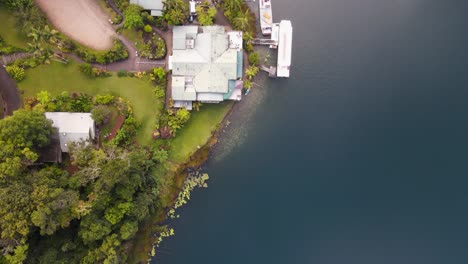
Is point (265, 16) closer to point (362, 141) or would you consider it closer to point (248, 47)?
point (248, 47)

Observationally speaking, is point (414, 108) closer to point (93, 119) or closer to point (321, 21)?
point (321, 21)

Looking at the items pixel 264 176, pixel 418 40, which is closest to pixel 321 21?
pixel 418 40

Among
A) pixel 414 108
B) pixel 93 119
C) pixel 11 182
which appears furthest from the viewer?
pixel 414 108

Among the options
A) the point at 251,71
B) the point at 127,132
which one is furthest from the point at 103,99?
the point at 251,71

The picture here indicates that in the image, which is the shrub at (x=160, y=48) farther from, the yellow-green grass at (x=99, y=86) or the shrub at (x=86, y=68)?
the shrub at (x=86, y=68)

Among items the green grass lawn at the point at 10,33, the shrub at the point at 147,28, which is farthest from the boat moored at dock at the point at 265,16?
the green grass lawn at the point at 10,33

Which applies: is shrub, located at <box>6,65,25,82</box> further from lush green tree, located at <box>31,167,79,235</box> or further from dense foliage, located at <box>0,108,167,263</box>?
lush green tree, located at <box>31,167,79,235</box>

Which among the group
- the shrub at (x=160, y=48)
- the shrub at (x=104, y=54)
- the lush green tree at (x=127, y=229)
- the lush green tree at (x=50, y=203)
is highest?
the shrub at (x=160, y=48)
